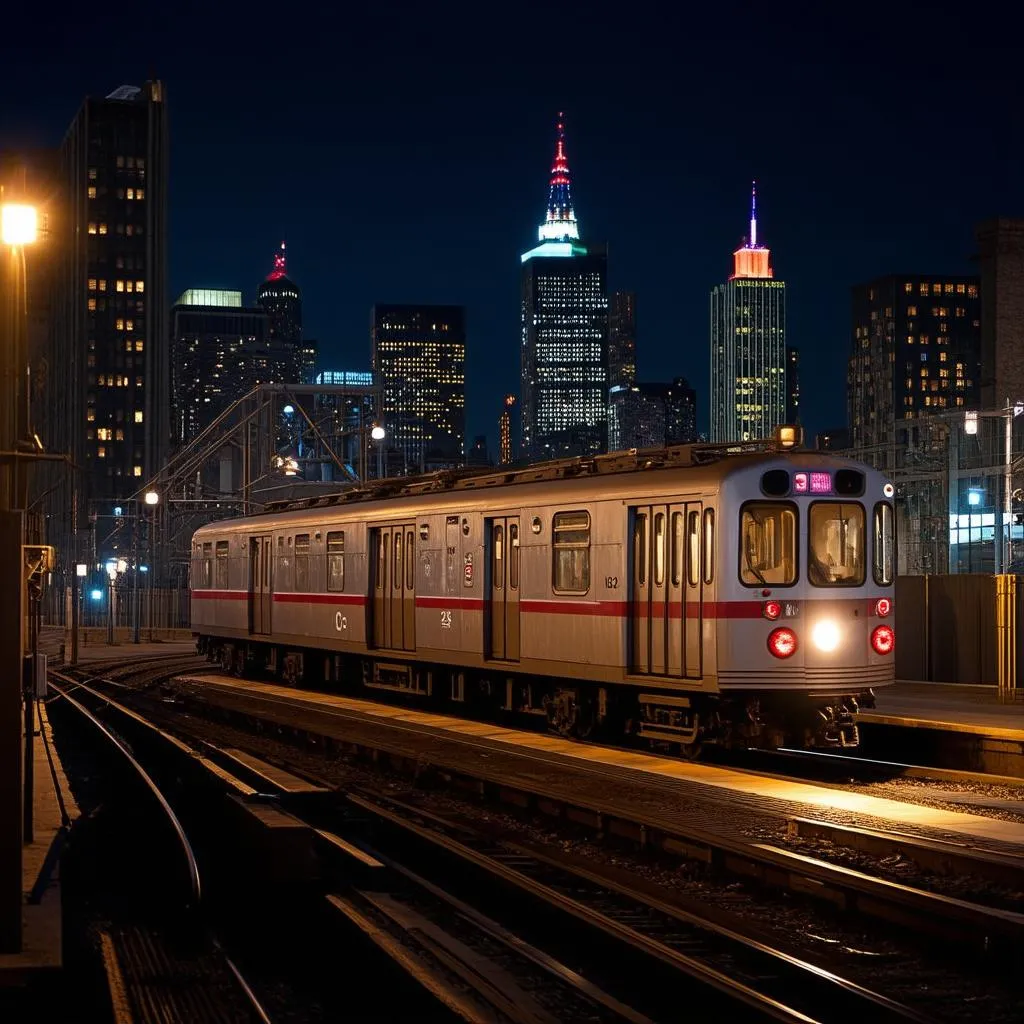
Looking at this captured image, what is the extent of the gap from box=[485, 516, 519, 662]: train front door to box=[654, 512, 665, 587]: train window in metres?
3.41

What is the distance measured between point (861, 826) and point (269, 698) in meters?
16.4

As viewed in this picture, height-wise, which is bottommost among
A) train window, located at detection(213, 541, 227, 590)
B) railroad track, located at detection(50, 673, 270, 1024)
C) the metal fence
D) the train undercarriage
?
railroad track, located at detection(50, 673, 270, 1024)

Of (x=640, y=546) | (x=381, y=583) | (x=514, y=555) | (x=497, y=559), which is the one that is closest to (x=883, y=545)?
(x=640, y=546)

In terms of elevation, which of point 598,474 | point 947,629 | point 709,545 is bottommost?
point 947,629

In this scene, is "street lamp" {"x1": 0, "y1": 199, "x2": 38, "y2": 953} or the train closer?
"street lamp" {"x1": 0, "y1": 199, "x2": 38, "y2": 953}

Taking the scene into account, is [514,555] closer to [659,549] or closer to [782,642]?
[659,549]

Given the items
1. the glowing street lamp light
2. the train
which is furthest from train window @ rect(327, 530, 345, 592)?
the glowing street lamp light

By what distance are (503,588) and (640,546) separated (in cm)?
363

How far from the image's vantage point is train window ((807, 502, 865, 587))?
17.4m

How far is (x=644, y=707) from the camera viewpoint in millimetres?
18562

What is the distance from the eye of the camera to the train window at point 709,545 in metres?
17.0

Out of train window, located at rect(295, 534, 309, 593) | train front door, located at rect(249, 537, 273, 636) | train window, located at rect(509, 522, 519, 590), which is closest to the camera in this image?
train window, located at rect(509, 522, 519, 590)

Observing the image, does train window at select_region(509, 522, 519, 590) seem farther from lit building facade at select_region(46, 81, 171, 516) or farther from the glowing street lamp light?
lit building facade at select_region(46, 81, 171, 516)

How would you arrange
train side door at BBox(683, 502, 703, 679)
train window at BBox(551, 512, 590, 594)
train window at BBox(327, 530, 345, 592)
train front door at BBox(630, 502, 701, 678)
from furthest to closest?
train window at BBox(327, 530, 345, 592) < train window at BBox(551, 512, 590, 594) < train front door at BBox(630, 502, 701, 678) < train side door at BBox(683, 502, 703, 679)
